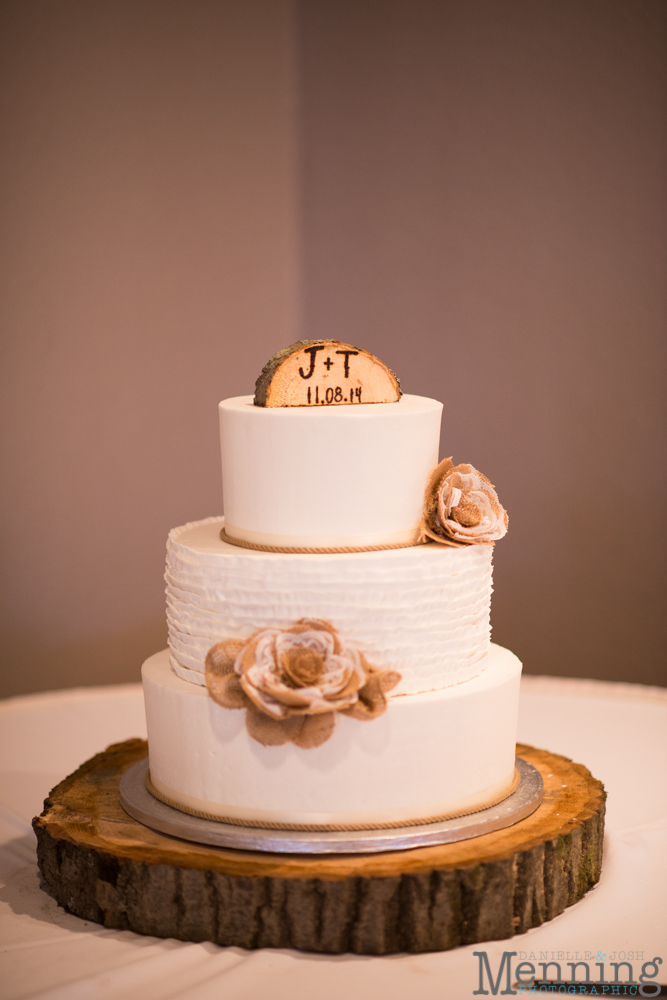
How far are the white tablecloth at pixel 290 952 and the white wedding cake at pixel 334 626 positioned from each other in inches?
10.9

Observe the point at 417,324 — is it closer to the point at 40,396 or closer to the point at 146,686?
the point at 40,396

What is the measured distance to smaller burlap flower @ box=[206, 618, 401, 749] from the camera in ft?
6.59

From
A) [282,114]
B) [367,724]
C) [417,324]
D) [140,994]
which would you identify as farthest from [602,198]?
[140,994]

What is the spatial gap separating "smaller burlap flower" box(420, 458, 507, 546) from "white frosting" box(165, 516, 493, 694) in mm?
30

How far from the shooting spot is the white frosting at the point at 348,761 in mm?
2082

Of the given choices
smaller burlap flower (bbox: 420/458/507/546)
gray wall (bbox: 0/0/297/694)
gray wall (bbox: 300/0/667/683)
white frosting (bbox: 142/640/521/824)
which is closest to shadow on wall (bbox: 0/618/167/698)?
gray wall (bbox: 0/0/297/694)

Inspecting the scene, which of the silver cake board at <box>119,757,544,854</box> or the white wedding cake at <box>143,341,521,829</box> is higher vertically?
the white wedding cake at <box>143,341,521,829</box>

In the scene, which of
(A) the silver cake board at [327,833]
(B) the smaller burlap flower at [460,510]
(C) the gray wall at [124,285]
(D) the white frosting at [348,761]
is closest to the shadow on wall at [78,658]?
(C) the gray wall at [124,285]

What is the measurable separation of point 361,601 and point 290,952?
676 mm

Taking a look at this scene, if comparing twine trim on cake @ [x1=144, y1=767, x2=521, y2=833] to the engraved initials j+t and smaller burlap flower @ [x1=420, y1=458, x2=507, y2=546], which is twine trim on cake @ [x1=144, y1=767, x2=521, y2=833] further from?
the engraved initials j+t

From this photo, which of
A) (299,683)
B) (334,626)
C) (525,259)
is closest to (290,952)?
(299,683)

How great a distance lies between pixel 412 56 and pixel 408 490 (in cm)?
275

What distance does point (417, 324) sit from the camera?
446 cm

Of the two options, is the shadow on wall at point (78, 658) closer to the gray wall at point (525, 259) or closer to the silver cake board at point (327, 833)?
the gray wall at point (525, 259)
